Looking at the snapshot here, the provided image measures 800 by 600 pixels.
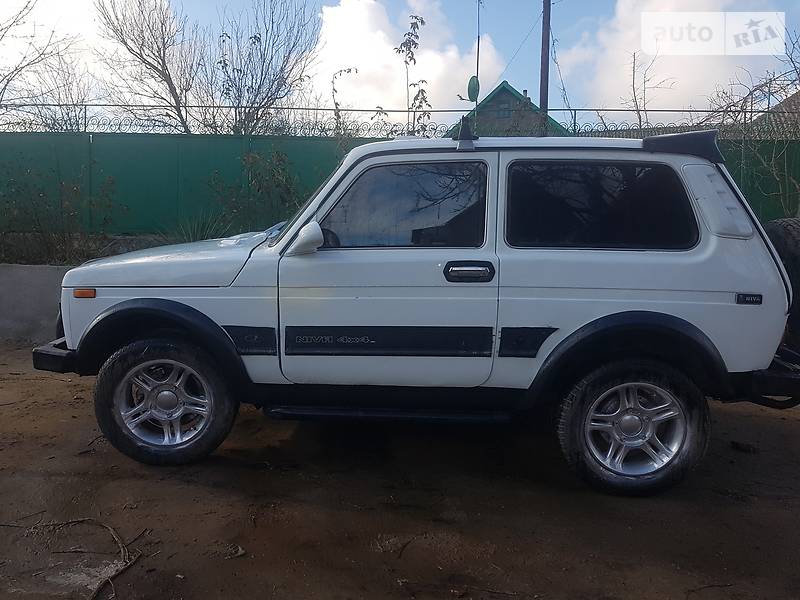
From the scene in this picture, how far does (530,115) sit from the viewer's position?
9461mm

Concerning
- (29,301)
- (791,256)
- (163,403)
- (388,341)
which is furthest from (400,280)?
(29,301)

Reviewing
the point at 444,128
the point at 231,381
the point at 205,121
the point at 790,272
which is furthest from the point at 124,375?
the point at 205,121

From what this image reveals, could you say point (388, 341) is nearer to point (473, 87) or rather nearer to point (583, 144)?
point (583, 144)

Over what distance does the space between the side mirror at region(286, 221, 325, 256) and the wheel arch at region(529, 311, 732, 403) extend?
54.2 inches

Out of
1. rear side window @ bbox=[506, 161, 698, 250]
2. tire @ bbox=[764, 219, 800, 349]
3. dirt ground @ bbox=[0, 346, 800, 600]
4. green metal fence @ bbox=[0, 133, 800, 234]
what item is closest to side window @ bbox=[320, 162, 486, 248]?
rear side window @ bbox=[506, 161, 698, 250]

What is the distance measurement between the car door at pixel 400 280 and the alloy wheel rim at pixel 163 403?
59 cm

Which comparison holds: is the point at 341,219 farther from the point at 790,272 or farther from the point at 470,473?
the point at 790,272

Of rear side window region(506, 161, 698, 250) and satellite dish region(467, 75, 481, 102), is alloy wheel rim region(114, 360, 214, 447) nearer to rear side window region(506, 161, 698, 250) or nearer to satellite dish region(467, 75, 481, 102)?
rear side window region(506, 161, 698, 250)

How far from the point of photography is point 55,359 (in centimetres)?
381

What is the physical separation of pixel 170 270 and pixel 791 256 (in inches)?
151

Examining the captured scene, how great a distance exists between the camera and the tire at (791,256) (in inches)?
161

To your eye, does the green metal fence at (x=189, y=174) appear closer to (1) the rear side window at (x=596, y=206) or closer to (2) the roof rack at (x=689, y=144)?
(1) the rear side window at (x=596, y=206)

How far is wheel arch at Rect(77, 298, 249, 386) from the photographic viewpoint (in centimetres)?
361

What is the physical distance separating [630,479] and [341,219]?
2.13m
